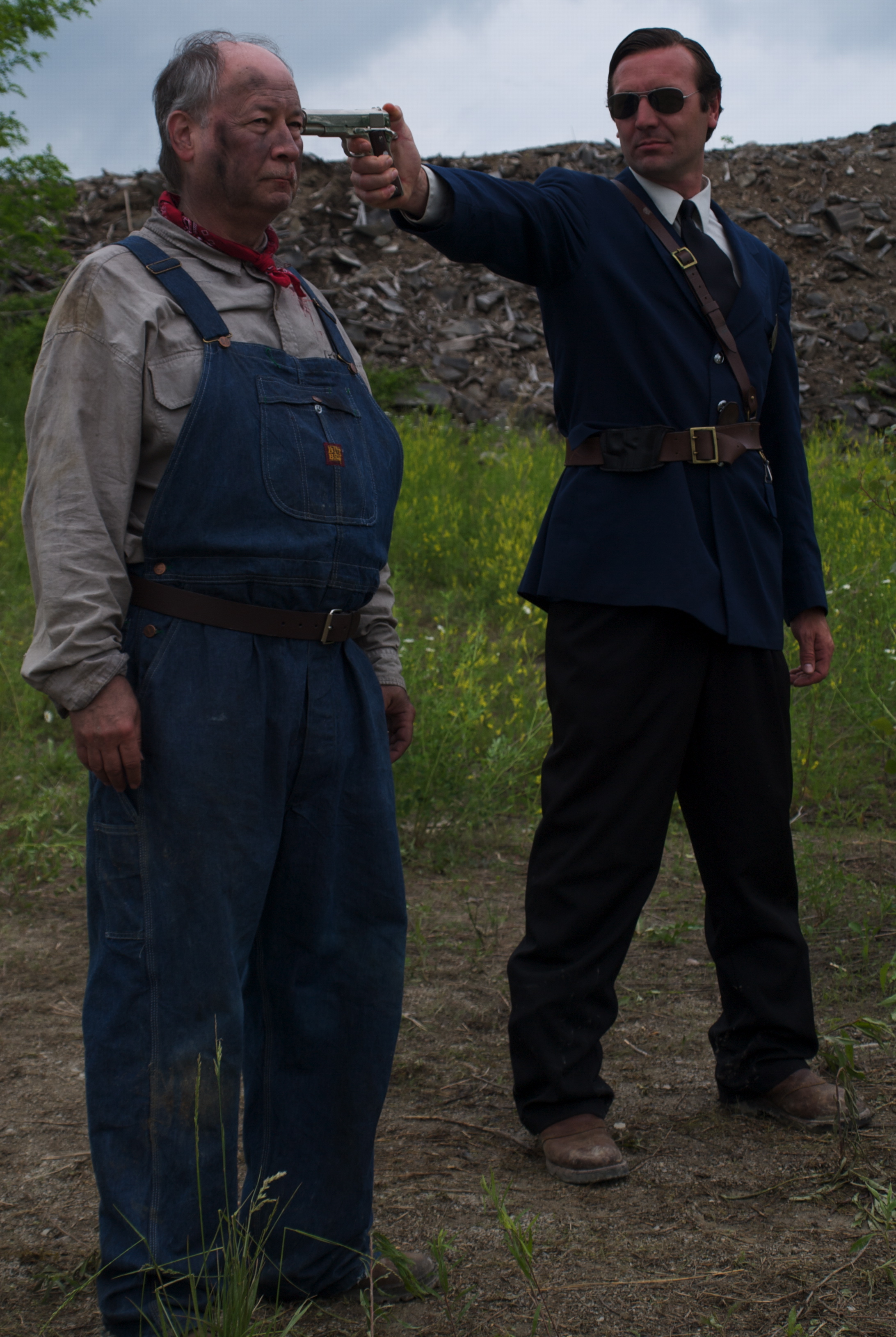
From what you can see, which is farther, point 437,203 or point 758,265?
point 758,265

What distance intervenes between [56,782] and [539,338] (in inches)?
439

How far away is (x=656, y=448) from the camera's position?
2582 millimetres

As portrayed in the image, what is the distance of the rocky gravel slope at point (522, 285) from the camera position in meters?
14.1

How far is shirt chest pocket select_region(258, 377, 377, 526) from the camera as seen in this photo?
188 centimetres

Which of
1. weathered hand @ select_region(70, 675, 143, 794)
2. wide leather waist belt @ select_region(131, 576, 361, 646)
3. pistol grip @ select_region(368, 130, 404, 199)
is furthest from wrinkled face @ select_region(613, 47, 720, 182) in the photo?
weathered hand @ select_region(70, 675, 143, 794)

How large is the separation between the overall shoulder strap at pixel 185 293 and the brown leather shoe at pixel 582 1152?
1761 millimetres

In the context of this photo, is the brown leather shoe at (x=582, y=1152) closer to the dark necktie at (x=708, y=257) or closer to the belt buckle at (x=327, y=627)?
the belt buckle at (x=327, y=627)

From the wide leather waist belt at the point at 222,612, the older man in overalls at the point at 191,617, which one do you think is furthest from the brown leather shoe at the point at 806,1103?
the wide leather waist belt at the point at 222,612

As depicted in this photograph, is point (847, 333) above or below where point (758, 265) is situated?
above

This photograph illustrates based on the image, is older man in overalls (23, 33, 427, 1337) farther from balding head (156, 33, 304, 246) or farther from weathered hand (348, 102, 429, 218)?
weathered hand (348, 102, 429, 218)

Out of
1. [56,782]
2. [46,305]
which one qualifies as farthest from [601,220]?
[46,305]

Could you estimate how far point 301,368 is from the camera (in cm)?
197

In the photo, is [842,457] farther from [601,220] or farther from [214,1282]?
[214,1282]

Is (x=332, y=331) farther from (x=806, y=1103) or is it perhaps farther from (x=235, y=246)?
(x=806, y=1103)
